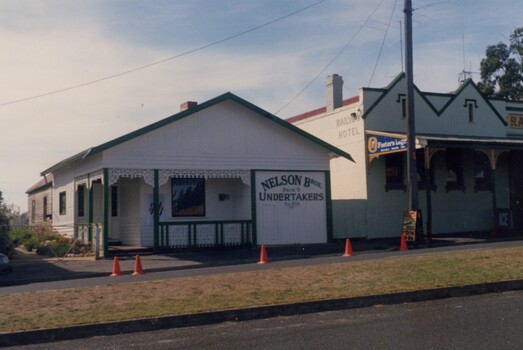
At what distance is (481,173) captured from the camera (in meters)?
29.5

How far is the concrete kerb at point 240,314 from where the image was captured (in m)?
9.41

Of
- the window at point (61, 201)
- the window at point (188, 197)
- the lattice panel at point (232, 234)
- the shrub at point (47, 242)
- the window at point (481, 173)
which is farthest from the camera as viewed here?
the window at point (481, 173)

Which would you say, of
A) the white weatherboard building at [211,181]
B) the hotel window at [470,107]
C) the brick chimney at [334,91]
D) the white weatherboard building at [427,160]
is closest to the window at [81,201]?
the white weatherboard building at [211,181]

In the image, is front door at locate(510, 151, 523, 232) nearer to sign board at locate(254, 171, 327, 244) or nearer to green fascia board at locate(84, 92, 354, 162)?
green fascia board at locate(84, 92, 354, 162)

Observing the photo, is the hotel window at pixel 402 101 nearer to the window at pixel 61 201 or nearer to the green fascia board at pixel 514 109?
the green fascia board at pixel 514 109

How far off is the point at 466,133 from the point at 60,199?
61.7ft


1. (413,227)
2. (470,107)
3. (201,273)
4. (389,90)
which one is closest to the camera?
(201,273)

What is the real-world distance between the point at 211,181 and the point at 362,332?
15635mm

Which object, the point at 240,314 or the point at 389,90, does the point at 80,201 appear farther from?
the point at 240,314

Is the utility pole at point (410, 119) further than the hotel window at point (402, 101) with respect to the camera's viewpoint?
No

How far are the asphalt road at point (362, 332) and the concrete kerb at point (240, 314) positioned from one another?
0.64 ft

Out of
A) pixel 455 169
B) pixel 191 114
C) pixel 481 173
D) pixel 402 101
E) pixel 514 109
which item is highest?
pixel 514 109

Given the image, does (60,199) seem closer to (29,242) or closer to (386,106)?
(29,242)

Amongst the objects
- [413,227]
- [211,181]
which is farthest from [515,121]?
[211,181]
